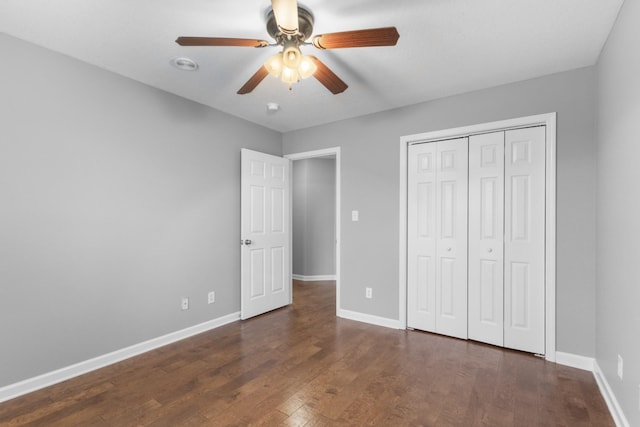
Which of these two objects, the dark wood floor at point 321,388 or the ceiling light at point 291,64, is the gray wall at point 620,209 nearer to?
the dark wood floor at point 321,388

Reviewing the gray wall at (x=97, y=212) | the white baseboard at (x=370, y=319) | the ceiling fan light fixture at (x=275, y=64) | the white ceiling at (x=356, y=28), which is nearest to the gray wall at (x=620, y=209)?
the white ceiling at (x=356, y=28)

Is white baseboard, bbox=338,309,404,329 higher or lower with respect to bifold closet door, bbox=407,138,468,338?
lower

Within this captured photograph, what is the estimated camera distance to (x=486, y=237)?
115 inches

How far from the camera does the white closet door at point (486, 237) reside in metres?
2.84

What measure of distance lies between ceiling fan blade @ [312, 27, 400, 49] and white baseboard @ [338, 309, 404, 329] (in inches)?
111

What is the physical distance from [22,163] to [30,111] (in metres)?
0.38

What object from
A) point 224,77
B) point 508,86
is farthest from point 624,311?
point 224,77

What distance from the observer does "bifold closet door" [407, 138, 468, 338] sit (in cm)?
305

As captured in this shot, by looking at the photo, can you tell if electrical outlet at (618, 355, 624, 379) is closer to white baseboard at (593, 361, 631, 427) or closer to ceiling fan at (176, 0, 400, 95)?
white baseboard at (593, 361, 631, 427)

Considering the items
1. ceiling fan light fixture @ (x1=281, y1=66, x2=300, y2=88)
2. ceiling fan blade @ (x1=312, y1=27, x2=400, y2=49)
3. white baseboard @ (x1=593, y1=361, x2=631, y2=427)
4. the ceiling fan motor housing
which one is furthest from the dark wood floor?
the ceiling fan motor housing

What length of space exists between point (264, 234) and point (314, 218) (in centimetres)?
224

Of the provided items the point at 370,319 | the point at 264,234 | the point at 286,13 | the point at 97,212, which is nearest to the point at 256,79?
the point at 286,13

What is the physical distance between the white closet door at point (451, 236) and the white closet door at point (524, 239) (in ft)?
1.22

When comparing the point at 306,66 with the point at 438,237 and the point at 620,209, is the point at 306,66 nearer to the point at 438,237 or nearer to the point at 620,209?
the point at 620,209
